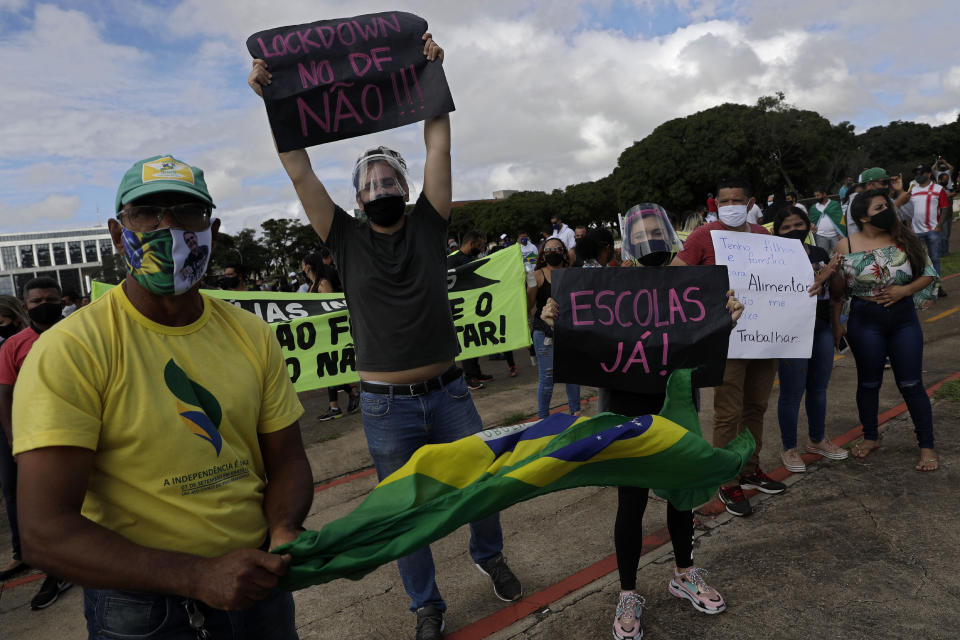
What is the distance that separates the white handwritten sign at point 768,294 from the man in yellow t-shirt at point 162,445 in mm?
3013

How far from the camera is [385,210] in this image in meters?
2.81

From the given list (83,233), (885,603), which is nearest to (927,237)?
(885,603)

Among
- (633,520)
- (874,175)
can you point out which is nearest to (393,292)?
(633,520)

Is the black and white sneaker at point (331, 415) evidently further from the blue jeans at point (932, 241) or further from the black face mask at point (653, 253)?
the blue jeans at point (932, 241)

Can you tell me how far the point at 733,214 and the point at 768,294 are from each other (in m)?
0.57

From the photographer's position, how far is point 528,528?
4.01 meters

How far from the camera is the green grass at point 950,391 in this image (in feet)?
17.7

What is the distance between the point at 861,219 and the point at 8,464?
6182 millimetres

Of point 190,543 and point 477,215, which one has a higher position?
point 477,215

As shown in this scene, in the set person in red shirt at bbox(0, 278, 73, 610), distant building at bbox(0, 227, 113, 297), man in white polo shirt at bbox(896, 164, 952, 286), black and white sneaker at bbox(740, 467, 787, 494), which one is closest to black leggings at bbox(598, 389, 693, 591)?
black and white sneaker at bbox(740, 467, 787, 494)

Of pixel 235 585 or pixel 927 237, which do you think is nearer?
pixel 235 585

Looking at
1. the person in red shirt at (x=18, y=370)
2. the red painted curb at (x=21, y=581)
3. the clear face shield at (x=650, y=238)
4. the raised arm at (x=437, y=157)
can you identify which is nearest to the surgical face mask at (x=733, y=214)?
the clear face shield at (x=650, y=238)

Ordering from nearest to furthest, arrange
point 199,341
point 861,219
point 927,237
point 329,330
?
point 199,341, point 861,219, point 329,330, point 927,237

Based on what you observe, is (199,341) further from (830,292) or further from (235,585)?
(830,292)
